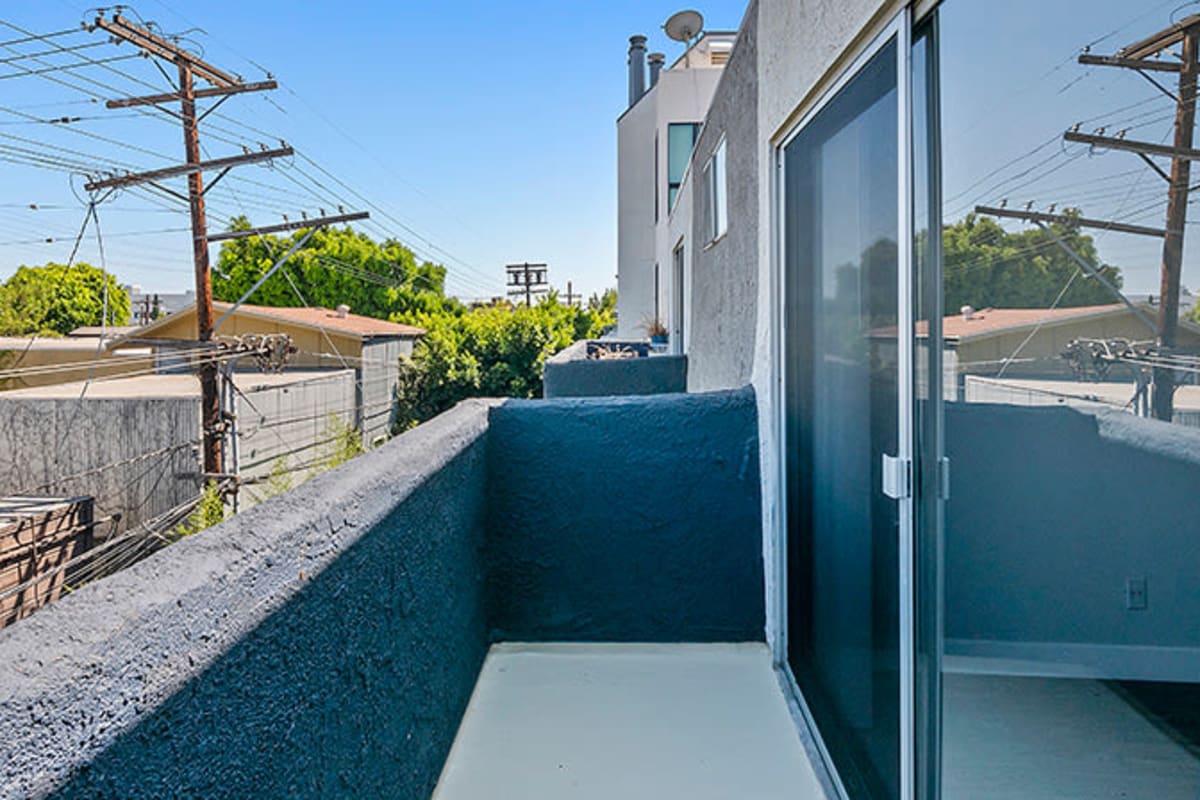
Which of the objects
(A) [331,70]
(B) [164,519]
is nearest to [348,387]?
(B) [164,519]

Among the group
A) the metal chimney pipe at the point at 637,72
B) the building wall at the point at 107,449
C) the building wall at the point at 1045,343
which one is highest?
the metal chimney pipe at the point at 637,72

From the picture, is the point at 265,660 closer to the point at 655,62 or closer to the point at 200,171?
the point at 200,171

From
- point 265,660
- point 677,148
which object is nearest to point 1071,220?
point 265,660

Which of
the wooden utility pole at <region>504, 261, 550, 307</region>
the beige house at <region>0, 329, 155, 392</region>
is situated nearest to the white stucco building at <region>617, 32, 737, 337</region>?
the beige house at <region>0, 329, 155, 392</region>

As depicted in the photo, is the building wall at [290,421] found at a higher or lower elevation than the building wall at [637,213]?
lower

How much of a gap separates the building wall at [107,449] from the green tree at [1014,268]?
1551 cm

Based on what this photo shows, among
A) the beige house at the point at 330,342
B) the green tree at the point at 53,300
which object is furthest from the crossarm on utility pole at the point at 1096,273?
the green tree at the point at 53,300

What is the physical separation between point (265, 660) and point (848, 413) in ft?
5.51

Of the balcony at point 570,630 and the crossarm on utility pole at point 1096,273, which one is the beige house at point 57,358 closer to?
the balcony at point 570,630

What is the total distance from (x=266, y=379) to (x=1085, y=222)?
20.6m

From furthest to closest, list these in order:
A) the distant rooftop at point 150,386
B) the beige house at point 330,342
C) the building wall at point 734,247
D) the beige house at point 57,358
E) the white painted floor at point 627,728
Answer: the beige house at point 57,358 → the beige house at point 330,342 → the distant rooftop at point 150,386 → the building wall at point 734,247 → the white painted floor at point 627,728

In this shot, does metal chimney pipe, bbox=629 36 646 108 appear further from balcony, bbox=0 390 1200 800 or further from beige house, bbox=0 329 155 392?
balcony, bbox=0 390 1200 800

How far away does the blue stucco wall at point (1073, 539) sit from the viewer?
104 cm

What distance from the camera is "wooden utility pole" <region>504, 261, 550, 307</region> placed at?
43.2m
